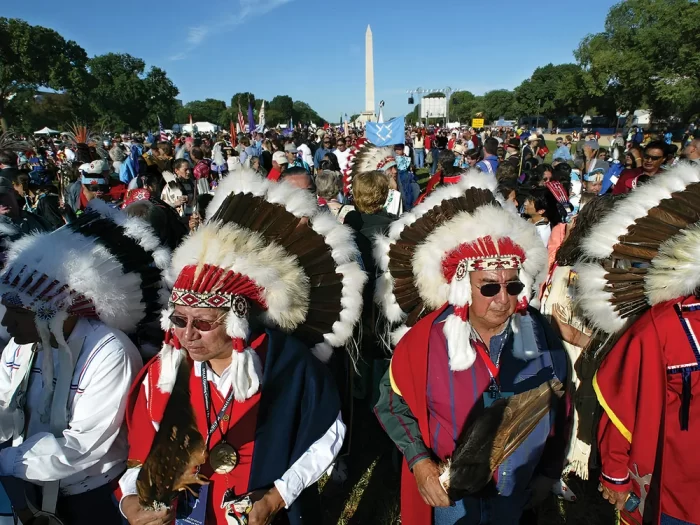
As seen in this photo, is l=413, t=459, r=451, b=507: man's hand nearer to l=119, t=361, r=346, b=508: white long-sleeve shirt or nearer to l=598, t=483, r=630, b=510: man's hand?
l=119, t=361, r=346, b=508: white long-sleeve shirt

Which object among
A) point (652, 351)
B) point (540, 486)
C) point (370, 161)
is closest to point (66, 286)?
point (540, 486)

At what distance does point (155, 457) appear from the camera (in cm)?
165

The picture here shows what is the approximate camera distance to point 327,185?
Result: 460 cm

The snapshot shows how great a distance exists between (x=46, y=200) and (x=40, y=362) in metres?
4.60

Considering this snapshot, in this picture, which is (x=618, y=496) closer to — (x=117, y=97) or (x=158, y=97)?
(x=117, y=97)

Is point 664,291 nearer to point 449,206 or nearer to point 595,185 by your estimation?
point 449,206

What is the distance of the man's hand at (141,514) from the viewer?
5.69 ft

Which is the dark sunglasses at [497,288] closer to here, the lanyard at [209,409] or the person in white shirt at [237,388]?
the person in white shirt at [237,388]

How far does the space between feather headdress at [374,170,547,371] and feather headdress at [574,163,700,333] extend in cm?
26

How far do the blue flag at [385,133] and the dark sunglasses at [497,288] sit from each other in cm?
623

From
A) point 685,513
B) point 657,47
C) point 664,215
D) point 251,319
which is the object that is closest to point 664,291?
point 664,215

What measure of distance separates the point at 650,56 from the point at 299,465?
49.1 meters

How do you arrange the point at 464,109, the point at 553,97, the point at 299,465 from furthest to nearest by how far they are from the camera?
the point at 464,109 → the point at 553,97 → the point at 299,465

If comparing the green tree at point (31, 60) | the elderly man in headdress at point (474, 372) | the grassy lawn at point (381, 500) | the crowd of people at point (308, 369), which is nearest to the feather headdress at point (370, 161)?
the grassy lawn at point (381, 500)
